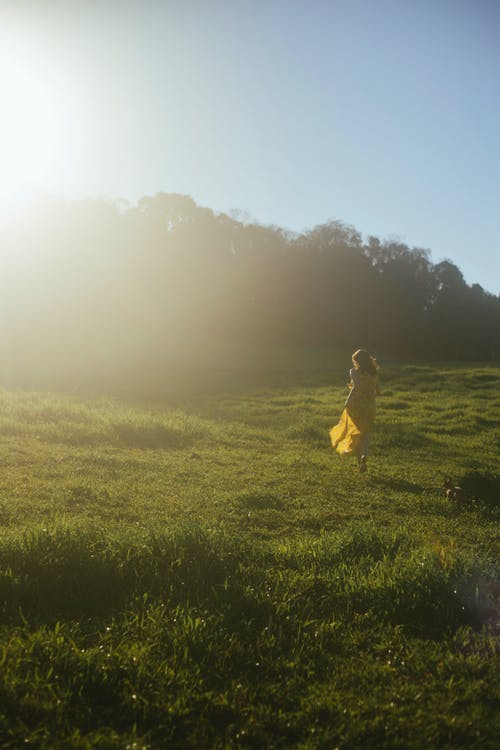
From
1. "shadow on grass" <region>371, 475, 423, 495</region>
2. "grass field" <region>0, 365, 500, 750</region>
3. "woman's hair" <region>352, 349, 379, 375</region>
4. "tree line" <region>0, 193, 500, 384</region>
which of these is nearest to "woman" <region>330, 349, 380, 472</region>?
"woman's hair" <region>352, 349, 379, 375</region>

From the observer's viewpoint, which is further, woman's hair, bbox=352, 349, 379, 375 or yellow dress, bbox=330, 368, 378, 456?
woman's hair, bbox=352, 349, 379, 375

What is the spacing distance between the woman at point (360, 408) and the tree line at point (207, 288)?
83.1ft

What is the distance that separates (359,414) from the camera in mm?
12117

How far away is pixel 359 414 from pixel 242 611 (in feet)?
25.6

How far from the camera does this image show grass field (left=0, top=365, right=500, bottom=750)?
3.47 metres

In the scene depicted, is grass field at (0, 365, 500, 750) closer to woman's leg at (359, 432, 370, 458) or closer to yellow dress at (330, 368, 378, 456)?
woman's leg at (359, 432, 370, 458)

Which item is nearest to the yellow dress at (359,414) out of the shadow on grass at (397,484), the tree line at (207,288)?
the shadow on grass at (397,484)

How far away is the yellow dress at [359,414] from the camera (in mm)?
12062

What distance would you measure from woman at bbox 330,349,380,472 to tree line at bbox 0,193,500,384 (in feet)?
83.1

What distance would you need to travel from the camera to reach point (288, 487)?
31.6 ft

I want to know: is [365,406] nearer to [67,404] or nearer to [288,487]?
[288,487]

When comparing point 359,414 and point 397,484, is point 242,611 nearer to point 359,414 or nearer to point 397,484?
point 397,484

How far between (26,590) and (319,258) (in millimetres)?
52057

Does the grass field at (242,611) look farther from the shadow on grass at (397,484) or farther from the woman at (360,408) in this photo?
the woman at (360,408)
